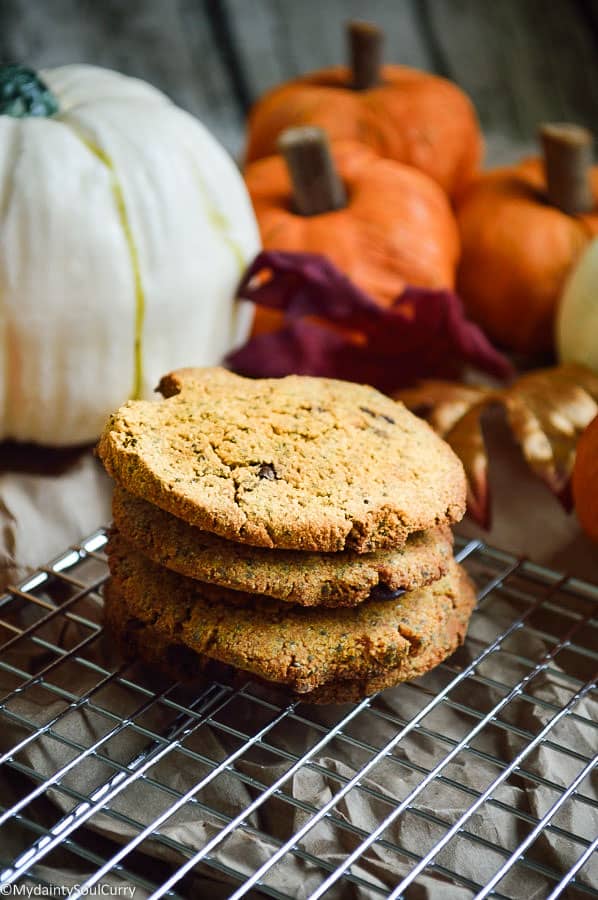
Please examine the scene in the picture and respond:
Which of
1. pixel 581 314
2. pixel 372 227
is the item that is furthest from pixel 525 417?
pixel 372 227

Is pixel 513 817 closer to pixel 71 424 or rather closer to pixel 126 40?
pixel 71 424

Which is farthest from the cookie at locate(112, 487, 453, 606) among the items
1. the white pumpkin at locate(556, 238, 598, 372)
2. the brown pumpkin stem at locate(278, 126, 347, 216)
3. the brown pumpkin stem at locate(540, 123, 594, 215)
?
the brown pumpkin stem at locate(540, 123, 594, 215)

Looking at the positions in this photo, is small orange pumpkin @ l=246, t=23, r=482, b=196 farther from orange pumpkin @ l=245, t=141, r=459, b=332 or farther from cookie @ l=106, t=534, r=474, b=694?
cookie @ l=106, t=534, r=474, b=694

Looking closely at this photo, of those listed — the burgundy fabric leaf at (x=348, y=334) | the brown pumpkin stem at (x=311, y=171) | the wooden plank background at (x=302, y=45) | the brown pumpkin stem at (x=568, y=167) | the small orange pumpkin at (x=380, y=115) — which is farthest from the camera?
the wooden plank background at (x=302, y=45)

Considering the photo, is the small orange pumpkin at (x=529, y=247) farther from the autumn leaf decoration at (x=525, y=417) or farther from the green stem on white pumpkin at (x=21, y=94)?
the green stem on white pumpkin at (x=21, y=94)

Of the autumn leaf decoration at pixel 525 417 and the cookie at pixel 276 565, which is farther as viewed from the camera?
the autumn leaf decoration at pixel 525 417

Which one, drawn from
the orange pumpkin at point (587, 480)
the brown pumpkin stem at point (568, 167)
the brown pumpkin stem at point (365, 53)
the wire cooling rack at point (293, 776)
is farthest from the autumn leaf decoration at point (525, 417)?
the brown pumpkin stem at point (365, 53)
